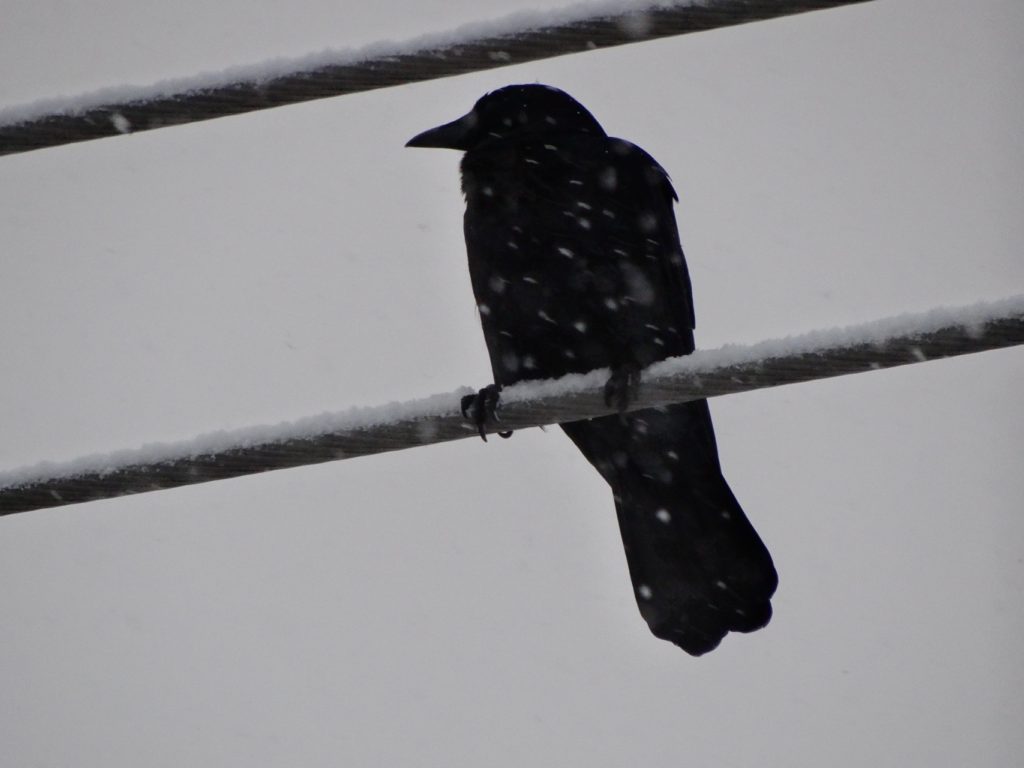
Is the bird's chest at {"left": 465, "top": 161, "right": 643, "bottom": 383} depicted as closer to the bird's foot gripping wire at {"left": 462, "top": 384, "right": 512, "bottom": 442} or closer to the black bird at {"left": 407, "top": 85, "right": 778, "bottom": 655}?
the black bird at {"left": 407, "top": 85, "right": 778, "bottom": 655}

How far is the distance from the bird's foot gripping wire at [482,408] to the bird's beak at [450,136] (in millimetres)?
1046

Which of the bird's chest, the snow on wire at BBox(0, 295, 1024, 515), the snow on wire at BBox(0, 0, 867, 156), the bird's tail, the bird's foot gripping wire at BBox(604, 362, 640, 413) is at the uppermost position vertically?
the snow on wire at BBox(0, 0, 867, 156)

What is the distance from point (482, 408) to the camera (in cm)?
296

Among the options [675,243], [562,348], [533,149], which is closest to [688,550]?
[562,348]

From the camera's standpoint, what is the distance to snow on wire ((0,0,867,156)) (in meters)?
2.46

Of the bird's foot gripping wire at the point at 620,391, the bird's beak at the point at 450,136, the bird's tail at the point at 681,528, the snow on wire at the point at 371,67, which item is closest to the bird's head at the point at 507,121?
the bird's beak at the point at 450,136

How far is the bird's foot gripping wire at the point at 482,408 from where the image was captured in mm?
2334

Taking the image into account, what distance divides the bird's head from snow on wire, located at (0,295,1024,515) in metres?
2.14

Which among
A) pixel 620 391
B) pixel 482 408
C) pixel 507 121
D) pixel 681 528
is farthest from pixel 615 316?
pixel 620 391

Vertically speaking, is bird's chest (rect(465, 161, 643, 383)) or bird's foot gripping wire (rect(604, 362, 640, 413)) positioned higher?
bird's foot gripping wire (rect(604, 362, 640, 413))

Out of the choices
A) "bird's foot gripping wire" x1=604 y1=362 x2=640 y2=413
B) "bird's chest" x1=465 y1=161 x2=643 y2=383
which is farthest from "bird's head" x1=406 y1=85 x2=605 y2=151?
"bird's foot gripping wire" x1=604 y1=362 x2=640 y2=413

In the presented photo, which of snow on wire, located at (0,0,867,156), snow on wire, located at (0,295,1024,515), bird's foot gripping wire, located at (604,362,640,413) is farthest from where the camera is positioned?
snow on wire, located at (0,0,867,156)

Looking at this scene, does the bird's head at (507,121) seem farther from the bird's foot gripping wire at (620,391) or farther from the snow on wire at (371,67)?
the bird's foot gripping wire at (620,391)

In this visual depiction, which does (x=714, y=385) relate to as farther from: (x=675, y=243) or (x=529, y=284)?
(x=675, y=243)
